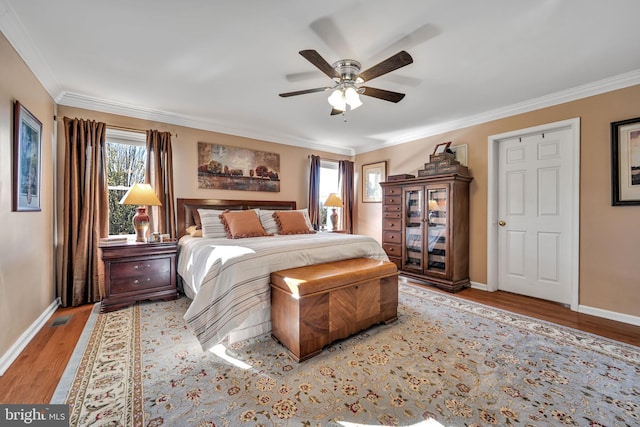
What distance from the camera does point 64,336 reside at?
2.42m

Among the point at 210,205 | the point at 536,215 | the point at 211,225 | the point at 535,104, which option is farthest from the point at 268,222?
the point at 535,104

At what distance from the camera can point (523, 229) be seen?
3.64 m

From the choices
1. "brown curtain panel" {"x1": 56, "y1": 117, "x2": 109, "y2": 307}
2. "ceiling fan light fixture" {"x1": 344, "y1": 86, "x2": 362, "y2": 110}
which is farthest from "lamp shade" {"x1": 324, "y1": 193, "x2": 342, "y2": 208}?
"brown curtain panel" {"x1": 56, "y1": 117, "x2": 109, "y2": 307}

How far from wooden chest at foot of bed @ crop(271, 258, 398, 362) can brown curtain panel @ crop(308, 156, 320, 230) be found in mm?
2560

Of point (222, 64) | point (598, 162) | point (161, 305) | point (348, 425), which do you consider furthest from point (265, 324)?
point (598, 162)

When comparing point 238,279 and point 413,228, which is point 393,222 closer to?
point 413,228

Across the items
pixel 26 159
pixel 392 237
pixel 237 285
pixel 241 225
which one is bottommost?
pixel 237 285

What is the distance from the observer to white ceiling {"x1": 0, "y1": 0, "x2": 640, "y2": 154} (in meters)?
1.84

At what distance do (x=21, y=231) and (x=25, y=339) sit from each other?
0.90 m

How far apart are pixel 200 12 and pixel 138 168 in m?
2.63

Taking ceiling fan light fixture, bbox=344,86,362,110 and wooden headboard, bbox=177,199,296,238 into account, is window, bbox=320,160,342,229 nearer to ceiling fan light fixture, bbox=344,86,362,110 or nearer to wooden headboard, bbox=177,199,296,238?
wooden headboard, bbox=177,199,296,238

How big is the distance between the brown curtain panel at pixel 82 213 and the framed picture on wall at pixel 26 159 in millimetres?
526

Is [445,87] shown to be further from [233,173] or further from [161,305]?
[161,305]

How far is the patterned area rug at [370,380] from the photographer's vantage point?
151 cm
